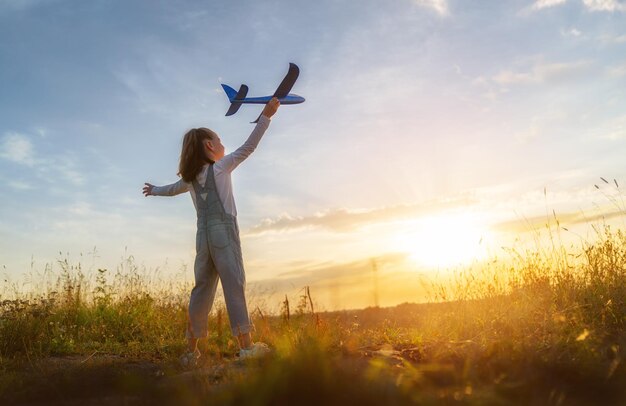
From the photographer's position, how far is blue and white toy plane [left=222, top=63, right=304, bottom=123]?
8.52 m

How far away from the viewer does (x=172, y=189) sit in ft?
18.8

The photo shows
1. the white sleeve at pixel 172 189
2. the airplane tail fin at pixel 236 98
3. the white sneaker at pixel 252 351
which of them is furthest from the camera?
the airplane tail fin at pixel 236 98

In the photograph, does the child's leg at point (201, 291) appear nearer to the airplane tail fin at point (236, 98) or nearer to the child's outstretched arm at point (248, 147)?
the child's outstretched arm at point (248, 147)

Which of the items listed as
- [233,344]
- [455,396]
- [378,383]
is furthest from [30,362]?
[455,396]

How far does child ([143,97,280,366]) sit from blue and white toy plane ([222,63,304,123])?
10.00ft

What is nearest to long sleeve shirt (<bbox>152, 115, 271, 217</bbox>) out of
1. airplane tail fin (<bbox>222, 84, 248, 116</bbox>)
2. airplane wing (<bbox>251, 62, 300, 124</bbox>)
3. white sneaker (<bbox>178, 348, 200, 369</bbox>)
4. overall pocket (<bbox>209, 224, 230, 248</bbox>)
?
overall pocket (<bbox>209, 224, 230, 248</bbox>)

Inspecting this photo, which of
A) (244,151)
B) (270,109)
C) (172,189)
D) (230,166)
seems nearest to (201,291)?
(172,189)

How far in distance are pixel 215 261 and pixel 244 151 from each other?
1076 mm

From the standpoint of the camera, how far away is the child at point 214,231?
17.3ft

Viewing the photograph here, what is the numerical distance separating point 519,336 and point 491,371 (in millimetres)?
1216

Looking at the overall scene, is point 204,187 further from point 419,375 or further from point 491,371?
point 491,371

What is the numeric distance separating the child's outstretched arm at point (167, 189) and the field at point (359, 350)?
1.41 metres

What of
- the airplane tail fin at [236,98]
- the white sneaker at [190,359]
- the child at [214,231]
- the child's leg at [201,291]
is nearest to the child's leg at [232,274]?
the child at [214,231]

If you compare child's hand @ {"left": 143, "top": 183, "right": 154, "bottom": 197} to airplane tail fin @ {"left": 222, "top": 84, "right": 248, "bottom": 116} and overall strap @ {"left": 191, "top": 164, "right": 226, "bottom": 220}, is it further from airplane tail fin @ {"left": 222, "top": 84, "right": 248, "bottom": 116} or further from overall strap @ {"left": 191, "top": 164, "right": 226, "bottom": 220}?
airplane tail fin @ {"left": 222, "top": 84, "right": 248, "bottom": 116}
